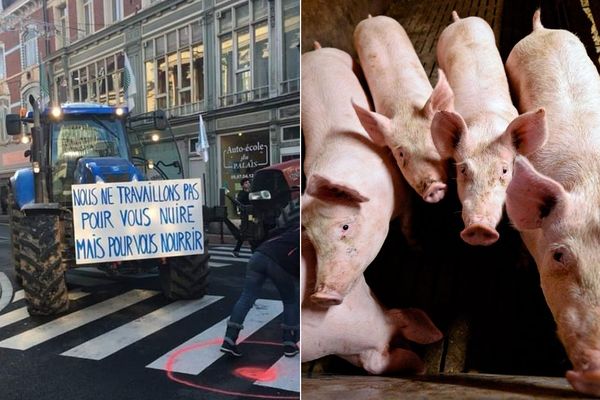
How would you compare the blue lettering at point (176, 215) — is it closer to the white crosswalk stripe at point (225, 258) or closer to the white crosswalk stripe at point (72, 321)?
the white crosswalk stripe at point (225, 258)

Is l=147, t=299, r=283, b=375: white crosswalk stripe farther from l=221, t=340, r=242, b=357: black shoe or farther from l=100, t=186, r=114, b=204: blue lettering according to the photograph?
l=100, t=186, r=114, b=204: blue lettering

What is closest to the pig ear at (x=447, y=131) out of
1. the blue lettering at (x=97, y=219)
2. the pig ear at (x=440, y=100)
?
the pig ear at (x=440, y=100)

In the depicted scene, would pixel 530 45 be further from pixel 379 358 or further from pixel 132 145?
pixel 132 145

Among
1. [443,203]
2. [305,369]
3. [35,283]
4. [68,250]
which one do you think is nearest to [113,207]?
[68,250]

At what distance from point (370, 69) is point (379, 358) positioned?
1057 millimetres

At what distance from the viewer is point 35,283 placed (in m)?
1.48

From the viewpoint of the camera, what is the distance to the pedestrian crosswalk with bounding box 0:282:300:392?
1.45 meters

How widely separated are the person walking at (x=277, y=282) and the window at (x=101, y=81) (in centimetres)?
66

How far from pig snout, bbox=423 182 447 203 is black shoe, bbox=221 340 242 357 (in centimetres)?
78

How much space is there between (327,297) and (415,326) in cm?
45

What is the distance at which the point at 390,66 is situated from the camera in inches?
70.8

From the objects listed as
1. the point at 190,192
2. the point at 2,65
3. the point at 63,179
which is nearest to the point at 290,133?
the point at 190,192

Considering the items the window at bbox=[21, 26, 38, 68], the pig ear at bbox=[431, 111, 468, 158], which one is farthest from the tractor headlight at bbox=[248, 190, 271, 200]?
the window at bbox=[21, 26, 38, 68]

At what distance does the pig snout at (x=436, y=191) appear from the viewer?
1460 millimetres
